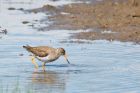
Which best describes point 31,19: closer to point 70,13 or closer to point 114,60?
point 70,13

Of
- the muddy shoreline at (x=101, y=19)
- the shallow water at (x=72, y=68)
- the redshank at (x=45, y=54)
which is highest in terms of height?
the redshank at (x=45, y=54)

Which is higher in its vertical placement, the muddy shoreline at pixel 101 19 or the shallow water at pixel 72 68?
the shallow water at pixel 72 68

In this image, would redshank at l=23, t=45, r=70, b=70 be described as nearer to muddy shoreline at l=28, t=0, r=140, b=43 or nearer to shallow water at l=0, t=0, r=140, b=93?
shallow water at l=0, t=0, r=140, b=93

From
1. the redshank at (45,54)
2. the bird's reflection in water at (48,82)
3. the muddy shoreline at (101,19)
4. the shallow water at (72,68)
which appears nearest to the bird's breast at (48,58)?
the redshank at (45,54)

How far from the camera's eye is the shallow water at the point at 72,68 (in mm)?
12336

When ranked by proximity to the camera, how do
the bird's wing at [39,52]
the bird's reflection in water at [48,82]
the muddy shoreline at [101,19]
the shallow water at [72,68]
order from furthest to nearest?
1. the muddy shoreline at [101,19]
2. the bird's wing at [39,52]
3. the shallow water at [72,68]
4. the bird's reflection in water at [48,82]

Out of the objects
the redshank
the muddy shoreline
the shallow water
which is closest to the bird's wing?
the redshank

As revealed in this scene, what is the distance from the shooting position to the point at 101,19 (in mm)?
22281

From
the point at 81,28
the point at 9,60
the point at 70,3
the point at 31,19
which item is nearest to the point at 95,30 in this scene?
the point at 81,28

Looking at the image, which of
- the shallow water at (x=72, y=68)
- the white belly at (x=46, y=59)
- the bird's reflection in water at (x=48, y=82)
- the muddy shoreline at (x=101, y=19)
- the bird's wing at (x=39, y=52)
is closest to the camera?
the bird's reflection in water at (x=48, y=82)

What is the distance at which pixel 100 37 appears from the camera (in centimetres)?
1917

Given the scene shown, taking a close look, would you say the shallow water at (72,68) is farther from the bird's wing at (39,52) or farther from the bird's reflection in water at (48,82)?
the bird's wing at (39,52)

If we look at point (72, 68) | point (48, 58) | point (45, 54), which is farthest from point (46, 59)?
point (72, 68)

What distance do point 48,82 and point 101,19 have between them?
31.1 ft
